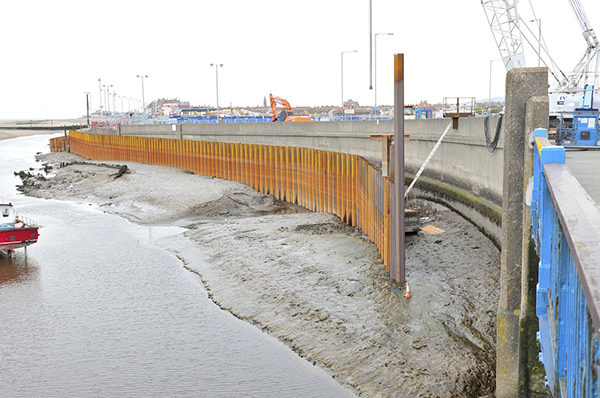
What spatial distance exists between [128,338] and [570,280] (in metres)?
10.3

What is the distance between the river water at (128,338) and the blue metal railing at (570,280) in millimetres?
5414

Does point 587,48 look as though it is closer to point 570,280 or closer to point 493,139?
point 493,139

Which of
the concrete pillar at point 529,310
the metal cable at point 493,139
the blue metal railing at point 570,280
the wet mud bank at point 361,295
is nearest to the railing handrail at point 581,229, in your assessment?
the blue metal railing at point 570,280

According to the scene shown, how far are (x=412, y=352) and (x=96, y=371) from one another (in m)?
5.48

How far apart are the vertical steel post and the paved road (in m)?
3.40

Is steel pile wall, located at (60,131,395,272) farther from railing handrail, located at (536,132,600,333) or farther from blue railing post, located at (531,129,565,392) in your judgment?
railing handrail, located at (536,132,600,333)

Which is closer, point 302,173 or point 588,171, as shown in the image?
point 588,171

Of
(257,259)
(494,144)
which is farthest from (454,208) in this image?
(257,259)

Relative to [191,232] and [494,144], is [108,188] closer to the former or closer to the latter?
[191,232]

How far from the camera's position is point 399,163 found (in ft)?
42.5

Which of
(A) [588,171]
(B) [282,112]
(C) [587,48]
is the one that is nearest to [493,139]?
(A) [588,171]

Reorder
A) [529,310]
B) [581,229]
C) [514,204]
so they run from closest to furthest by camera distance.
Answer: [581,229] < [529,310] < [514,204]

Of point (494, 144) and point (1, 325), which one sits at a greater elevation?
point (494, 144)

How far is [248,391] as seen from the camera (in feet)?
31.8
